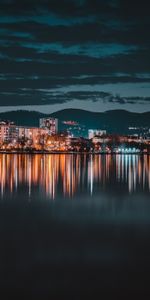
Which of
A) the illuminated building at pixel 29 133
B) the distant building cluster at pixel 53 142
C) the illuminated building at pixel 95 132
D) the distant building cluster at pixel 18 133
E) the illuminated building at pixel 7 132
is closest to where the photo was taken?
the distant building cluster at pixel 53 142

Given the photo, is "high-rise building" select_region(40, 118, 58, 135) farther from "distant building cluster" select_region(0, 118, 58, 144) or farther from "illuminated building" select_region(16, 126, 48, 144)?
"illuminated building" select_region(16, 126, 48, 144)

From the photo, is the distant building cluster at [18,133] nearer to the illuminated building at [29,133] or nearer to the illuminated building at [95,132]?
the illuminated building at [29,133]

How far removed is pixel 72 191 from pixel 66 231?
712 centimetres

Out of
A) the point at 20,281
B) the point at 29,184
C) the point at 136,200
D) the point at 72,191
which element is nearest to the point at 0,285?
the point at 20,281

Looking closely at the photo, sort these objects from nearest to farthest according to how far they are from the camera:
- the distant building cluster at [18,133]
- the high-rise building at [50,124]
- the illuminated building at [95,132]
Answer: the distant building cluster at [18,133]
the high-rise building at [50,124]
the illuminated building at [95,132]

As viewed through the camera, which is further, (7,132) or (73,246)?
(7,132)

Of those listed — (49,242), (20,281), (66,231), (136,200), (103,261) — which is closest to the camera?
(20,281)

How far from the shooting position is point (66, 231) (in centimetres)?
865

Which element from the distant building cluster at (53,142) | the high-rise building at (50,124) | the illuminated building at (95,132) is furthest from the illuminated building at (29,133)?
the illuminated building at (95,132)

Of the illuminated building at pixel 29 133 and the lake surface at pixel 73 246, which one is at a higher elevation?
the illuminated building at pixel 29 133

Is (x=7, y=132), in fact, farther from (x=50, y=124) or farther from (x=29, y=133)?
(x=50, y=124)

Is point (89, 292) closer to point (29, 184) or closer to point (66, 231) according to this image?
point (66, 231)

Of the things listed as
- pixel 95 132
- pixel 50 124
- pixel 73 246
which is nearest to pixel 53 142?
pixel 50 124

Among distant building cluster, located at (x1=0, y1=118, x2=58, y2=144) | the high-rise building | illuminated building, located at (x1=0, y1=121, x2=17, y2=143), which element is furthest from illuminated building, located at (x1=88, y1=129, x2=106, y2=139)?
illuminated building, located at (x1=0, y1=121, x2=17, y2=143)
